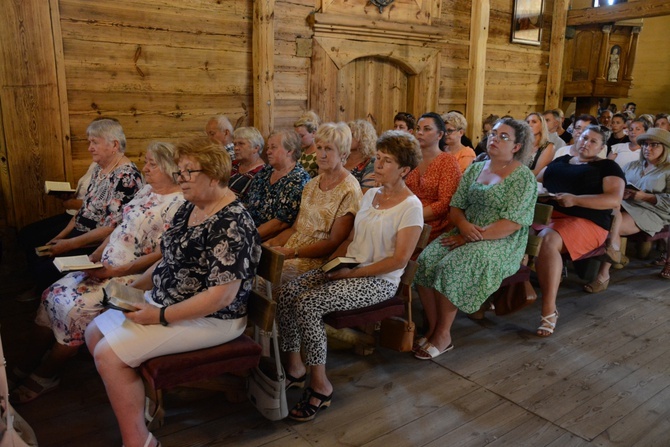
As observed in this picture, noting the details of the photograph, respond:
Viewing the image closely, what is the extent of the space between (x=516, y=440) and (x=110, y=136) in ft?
8.59

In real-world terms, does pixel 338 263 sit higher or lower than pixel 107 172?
lower

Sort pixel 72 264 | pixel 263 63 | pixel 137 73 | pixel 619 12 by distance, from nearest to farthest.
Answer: pixel 72 264 → pixel 137 73 → pixel 263 63 → pixel 619 12

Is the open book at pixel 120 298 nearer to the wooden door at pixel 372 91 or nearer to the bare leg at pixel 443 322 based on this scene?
the bare leg at pixel 443 322

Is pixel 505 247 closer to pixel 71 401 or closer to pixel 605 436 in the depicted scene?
pixel 605 436

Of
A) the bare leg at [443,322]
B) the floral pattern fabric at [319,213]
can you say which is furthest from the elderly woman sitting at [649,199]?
the floral pattern fabric at [319,213]

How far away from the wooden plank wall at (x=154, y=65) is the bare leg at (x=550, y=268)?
2.88m

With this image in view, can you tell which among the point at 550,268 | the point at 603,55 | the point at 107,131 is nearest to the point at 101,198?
the point at 107,131

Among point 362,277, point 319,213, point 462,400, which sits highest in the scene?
point 319,213

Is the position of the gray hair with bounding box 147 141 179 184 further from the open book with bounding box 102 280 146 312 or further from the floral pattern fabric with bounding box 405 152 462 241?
A: the floral pattern fabric with bounding box 405 152 462 241

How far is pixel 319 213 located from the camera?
8.97 ft

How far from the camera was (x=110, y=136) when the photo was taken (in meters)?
3.00

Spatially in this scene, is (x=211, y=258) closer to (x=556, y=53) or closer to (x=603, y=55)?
(x=556, y=53)

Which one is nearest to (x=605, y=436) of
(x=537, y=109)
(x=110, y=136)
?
(x=110, y=136)

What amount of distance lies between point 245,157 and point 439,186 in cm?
137
